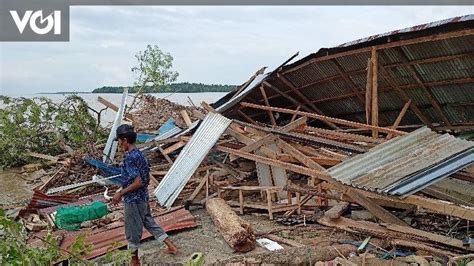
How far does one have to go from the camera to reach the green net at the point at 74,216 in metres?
A: 7.21

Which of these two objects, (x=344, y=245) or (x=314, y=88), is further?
(x=314, y=88)

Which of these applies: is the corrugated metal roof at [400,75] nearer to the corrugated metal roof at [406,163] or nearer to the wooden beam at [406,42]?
the wooden beam at [406,42]

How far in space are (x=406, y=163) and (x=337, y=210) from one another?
1398 mm

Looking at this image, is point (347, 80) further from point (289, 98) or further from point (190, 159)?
point (190, 159)

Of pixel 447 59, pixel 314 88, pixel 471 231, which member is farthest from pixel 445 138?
pixel 314 88

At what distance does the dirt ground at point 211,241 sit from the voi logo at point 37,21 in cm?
466

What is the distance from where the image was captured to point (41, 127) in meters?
14.1

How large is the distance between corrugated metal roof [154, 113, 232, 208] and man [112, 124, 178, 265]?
→ 2.15 metres

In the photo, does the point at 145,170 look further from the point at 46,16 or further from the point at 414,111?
the point at 414,111

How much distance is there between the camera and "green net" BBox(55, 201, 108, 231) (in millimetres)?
7215

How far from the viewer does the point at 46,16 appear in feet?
30.3

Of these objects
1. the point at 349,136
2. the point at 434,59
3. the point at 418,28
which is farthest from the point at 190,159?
the point at 434,59

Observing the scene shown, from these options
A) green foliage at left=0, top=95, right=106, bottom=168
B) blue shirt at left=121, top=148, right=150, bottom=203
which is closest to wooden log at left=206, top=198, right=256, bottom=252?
blue shirt at left=121, top=148, right=150, bottom=203

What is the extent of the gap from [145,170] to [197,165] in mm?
2686
